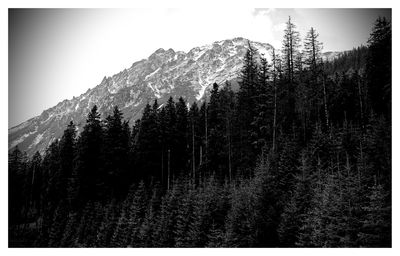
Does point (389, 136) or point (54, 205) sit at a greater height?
point (389, 136)

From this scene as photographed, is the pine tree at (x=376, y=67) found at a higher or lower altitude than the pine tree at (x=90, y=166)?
higher

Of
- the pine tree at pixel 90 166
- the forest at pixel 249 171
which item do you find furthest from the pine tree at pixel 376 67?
the pine tree at pixel 90 166

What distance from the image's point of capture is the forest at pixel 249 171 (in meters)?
14.0

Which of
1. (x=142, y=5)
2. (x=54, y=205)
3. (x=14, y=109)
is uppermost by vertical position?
(x=142, y=5)

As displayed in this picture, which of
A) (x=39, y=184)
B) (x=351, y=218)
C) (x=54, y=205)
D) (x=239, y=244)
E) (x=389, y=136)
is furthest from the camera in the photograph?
(x=39, y=184)

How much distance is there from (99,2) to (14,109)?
6.98 m

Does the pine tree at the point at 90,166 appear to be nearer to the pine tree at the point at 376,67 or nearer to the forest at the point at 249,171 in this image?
the forest at the point at 249,171

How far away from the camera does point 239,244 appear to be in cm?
1556

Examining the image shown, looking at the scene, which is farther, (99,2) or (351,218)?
(99,2)

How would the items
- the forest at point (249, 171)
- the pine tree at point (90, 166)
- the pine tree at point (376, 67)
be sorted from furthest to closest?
the pine tree at point (90, 166), the pine tree at point (376, 67), the forest at point (249, 171)

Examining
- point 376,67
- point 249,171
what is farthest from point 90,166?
point 376,67

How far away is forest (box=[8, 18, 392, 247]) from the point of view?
45.8 feet

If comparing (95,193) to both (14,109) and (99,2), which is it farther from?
(99,2)
